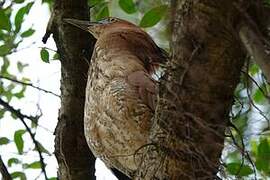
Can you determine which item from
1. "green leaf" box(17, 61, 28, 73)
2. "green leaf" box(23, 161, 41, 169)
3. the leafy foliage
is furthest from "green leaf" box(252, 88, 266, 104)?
"green leaf" box(17, 61, 28, 73)

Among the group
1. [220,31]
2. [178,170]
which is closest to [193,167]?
[178,170]

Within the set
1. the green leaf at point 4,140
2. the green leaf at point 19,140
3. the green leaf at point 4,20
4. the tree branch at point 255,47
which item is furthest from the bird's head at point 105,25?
the tree branch at point 255,47

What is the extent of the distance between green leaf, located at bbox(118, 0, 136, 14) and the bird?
0.56 ft

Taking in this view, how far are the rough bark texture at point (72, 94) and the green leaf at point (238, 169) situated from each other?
0.66m

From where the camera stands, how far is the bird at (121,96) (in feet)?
9.36

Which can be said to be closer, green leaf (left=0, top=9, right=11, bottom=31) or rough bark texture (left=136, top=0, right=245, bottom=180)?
rough bark texture (left=136, top=0, right=245, bottom=180)

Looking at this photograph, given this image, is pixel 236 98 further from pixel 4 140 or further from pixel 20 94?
pixel 20 94

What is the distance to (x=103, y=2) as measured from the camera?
367 centimetres

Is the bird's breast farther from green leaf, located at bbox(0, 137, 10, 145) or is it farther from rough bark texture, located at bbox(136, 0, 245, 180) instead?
green leaf, located at bbox(0, 137, 10, 145)

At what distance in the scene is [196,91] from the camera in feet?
7.45

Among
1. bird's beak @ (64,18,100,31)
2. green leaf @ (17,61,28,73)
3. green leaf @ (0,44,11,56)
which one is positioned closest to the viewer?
bird's beak @ (64,18,100,31)

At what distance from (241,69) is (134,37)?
3.88 feet

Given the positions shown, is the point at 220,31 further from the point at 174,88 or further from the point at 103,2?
the point at 103,2

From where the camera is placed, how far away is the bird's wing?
9.34 feet
